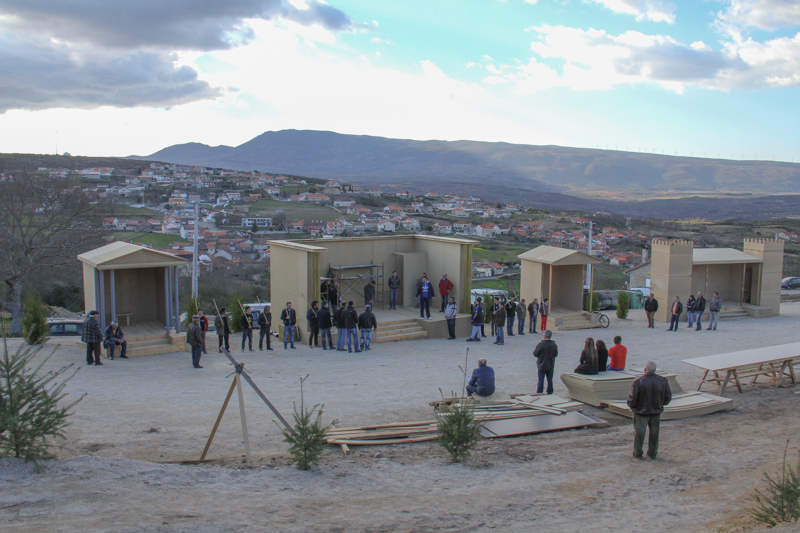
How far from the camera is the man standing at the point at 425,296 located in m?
18.2

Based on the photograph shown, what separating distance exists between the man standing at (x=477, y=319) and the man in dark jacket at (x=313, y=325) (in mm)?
4882

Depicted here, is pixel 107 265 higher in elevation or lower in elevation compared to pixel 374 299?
higher

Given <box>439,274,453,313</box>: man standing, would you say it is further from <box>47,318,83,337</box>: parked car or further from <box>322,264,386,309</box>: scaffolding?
<box>47,318,83,337</box>: parked car

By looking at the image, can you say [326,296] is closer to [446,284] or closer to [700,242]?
[446,284]

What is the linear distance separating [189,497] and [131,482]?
2.20 ft

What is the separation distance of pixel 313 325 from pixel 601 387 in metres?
8.59

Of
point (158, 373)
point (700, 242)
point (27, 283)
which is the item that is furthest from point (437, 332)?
point (700, 242)

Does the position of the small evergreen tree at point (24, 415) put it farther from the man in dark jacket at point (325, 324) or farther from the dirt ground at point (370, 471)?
the man in dark jacket at point (325, 324)

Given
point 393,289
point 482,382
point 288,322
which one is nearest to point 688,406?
point 482,382

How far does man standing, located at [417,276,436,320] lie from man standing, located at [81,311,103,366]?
9.35 meters

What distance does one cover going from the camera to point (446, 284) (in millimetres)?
18734

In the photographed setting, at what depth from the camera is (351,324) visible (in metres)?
15.5

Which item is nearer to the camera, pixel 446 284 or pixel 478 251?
pixel 446 284

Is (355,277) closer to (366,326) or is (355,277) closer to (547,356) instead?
(366,326)
